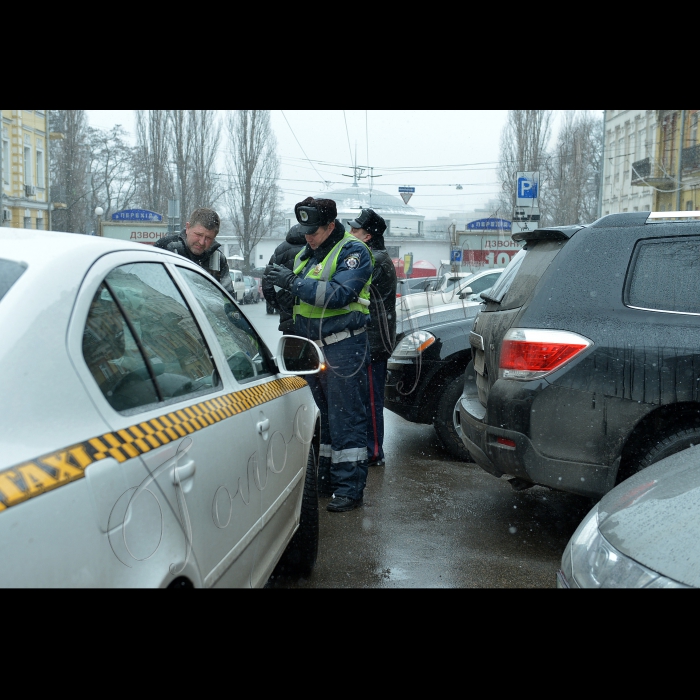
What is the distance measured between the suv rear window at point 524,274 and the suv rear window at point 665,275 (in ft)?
1.33

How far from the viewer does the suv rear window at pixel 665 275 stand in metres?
3.85

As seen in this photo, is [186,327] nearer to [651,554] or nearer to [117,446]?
[117,446]

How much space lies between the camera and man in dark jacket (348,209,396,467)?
588cm

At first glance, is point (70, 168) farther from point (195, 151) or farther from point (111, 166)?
point (195, 151)

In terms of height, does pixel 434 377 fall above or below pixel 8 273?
below

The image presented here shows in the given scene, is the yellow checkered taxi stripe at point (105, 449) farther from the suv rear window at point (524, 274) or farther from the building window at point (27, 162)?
the building window at point (27, 162)

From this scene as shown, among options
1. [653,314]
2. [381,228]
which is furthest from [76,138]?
[653,314]

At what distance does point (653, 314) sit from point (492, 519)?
165cm

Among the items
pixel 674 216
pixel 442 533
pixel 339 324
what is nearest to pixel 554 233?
pixel 674 216

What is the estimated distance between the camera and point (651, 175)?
3350 cm

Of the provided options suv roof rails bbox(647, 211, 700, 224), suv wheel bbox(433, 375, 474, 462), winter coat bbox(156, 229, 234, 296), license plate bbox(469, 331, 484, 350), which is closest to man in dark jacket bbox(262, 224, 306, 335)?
winter coat bbox(156, 229, 234, 296)

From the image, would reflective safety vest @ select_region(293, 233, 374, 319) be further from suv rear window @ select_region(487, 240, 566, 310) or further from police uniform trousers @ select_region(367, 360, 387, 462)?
police uniform trousers @ select_region(367, 360, 387, 462)

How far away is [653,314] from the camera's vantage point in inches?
151

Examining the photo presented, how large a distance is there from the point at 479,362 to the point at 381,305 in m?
1.36
